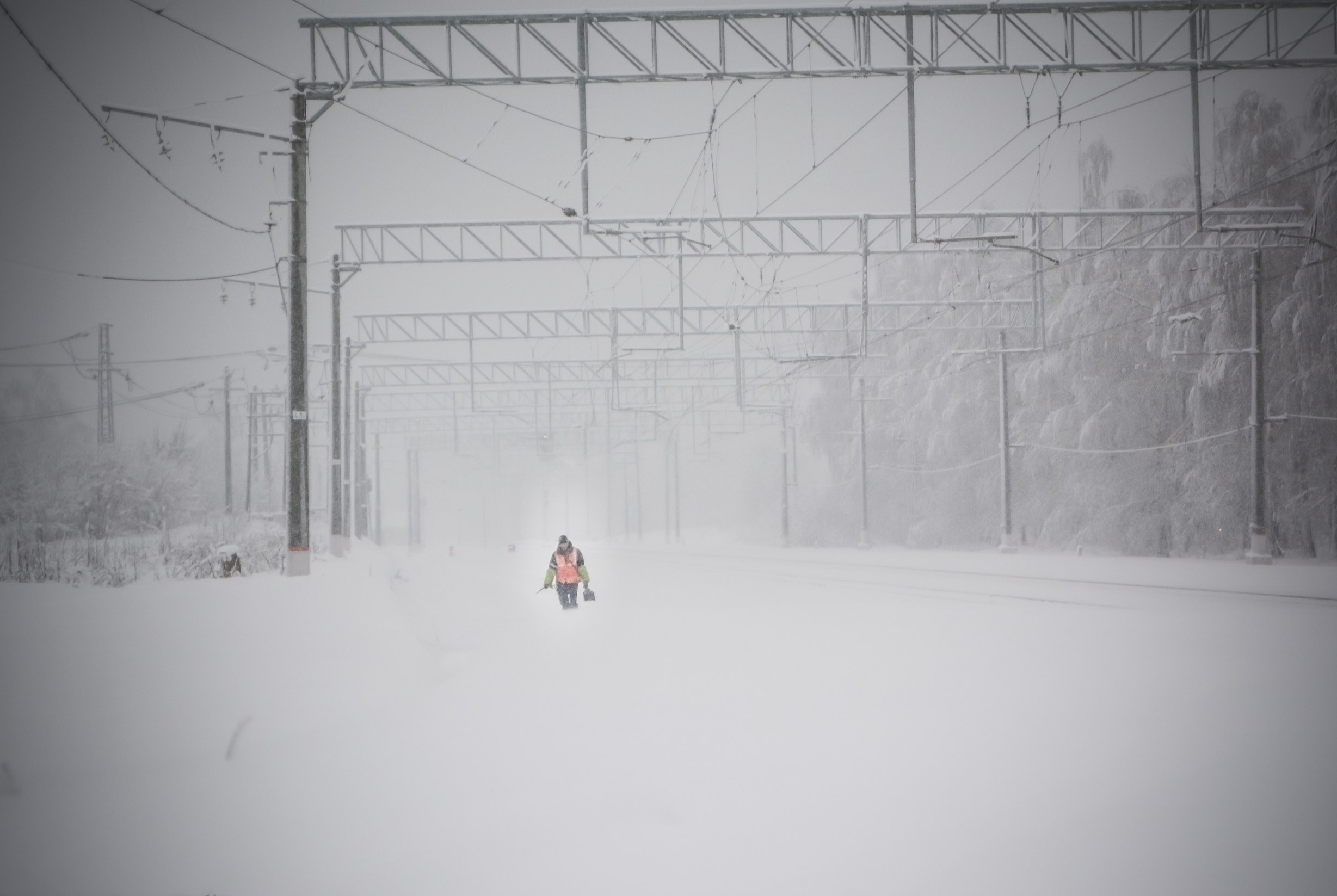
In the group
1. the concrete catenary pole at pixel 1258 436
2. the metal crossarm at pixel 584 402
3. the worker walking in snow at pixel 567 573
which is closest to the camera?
the worker walking in snow at pixel 567 573

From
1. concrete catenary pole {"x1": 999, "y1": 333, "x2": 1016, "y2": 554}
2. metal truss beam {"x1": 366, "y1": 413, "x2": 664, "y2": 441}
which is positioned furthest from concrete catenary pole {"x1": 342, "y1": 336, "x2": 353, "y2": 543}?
metal truss beam {"x1": 366, "y1": 413, "x2": 664, "y2": 441}

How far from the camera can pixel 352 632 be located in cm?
970

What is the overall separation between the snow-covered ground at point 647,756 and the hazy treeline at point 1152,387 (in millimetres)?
13910

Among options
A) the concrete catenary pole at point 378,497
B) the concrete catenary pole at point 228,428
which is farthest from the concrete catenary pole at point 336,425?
the concrete catenary pole at point 378,497

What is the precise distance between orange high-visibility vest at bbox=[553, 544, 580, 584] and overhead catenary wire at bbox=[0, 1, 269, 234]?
763cm

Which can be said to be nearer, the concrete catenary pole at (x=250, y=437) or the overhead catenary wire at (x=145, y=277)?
the overhead catenary wire at (x=145, y=277)

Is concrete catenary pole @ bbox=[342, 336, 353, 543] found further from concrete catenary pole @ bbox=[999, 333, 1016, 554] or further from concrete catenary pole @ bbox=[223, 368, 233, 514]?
concrete catenary pole @ bbox=[999, 333, 1016, 554]

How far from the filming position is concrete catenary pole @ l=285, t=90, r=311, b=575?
14.2 metres

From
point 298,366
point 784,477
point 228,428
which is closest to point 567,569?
point 298,366

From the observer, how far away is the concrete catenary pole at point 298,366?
14.2 m

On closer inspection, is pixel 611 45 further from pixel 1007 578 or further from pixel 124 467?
pixel 124 467

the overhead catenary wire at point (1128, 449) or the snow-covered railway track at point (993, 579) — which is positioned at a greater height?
the overhead catenary wire at point (1128, 449)

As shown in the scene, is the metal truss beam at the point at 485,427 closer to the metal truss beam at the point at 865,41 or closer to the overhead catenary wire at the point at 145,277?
the overhead catenary wire at the point at 145,277

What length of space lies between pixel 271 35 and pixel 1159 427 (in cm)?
2605
